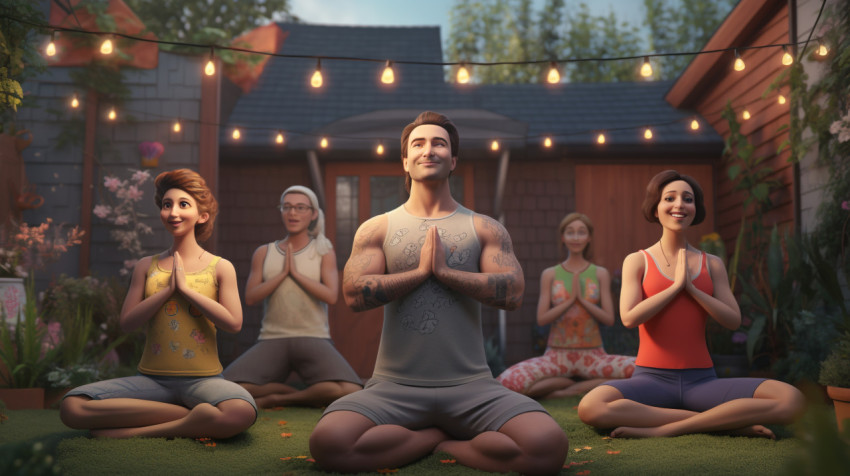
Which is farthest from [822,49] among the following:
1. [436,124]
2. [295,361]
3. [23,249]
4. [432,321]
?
[23,249]

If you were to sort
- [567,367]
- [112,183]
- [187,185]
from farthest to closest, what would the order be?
[112,183] < [567,367] < [187,185]

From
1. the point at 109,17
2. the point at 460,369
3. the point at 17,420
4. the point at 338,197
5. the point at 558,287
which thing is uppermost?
the point at 109,17

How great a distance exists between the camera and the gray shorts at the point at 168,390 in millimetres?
3547

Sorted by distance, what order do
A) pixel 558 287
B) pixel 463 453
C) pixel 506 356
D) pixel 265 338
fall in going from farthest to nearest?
pixel 506 356, pixel 558 287, pixel 265 338, pixel 463 453

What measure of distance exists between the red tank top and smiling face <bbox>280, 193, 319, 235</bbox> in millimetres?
2726

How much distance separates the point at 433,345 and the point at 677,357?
1556 mm

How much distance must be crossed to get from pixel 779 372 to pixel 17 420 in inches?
234

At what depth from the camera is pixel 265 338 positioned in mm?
5273

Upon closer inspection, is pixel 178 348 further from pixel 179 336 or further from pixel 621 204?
pixel 621 204

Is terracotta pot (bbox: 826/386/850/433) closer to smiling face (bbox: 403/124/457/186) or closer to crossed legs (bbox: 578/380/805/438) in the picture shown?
crossed legs (bbox: 578/380/805/438)

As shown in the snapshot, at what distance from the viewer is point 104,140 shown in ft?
26.2

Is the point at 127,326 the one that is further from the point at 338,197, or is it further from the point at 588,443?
the point at 338,197

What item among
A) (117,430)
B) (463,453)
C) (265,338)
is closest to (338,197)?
(265,338)

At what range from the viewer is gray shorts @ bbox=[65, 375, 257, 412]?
3.55 m
